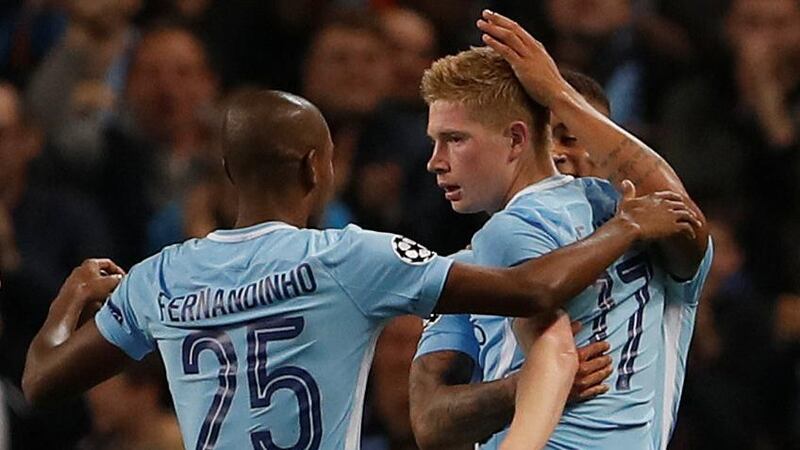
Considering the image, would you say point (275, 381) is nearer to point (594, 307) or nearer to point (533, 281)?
point (533, 281)

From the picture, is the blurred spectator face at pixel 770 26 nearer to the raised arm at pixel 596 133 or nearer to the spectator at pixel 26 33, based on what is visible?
the spectator at pixel 26 33

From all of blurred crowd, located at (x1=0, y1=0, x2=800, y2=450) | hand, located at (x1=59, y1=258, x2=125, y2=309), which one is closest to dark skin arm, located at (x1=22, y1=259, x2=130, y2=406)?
hand, located at (x1=59, y1=258, x2=125, y2=309)

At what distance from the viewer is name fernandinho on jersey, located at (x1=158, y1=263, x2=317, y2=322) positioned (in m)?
5.41

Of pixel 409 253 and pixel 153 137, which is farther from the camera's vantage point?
pixel 153 137

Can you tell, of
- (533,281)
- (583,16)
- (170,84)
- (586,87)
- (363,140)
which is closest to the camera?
(533,281)

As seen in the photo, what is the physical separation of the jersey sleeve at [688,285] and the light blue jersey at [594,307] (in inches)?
2.4

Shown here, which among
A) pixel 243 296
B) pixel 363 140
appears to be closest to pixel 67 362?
pixel 243 296

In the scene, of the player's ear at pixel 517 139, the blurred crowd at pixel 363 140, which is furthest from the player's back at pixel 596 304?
the blurred crowd at pixel 363 140

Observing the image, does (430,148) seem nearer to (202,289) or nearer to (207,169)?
(207,169)

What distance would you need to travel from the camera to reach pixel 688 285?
5973mm

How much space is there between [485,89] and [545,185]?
313 mm

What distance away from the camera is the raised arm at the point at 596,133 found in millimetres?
5793

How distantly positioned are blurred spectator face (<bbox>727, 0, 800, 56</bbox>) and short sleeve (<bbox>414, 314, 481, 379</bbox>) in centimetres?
557

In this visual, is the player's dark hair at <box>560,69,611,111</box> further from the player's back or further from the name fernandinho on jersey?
the name fernandinho on jersey
